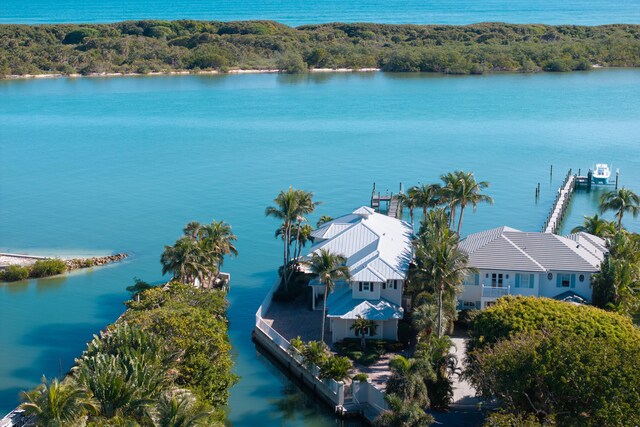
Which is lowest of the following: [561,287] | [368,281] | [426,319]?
[561,287]

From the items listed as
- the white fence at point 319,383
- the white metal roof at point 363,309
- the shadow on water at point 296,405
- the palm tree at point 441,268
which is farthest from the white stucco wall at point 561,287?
the shadow on water at point 296,405

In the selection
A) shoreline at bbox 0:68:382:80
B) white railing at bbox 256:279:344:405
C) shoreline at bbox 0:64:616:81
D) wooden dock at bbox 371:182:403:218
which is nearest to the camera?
white railing at bbox 256:279:344:405

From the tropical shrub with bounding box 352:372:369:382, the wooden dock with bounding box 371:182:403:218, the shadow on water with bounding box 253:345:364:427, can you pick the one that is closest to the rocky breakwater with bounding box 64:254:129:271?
the shadow on water with bounding box 253:345:364:427

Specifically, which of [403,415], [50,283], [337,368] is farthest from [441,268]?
[50,283]

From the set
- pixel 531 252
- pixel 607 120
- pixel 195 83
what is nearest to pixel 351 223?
pixel 531 252

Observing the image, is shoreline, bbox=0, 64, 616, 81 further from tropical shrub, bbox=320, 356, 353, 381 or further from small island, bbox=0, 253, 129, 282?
tropical shrub, bbox=320, 356, 353, 381

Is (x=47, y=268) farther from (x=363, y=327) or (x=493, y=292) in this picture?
(x=493, y=292)

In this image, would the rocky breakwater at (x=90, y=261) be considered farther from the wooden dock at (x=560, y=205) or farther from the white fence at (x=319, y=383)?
the wooden dock at (x=560, y=205)
